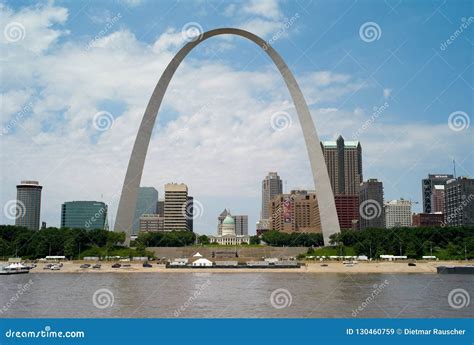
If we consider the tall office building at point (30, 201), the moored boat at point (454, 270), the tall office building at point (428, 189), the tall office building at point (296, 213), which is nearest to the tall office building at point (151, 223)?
the tall office building at point (30, 201)

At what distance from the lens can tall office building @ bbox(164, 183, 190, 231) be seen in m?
143

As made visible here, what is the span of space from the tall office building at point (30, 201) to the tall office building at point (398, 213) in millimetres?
94481

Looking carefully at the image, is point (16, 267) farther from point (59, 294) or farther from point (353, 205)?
point (353, 205)

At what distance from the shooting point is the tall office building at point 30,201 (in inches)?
5098

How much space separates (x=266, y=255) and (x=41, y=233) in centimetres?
2658

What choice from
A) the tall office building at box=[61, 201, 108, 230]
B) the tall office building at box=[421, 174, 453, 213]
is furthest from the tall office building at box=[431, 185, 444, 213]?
the tall office building at box=[61, 201, 108, 230]

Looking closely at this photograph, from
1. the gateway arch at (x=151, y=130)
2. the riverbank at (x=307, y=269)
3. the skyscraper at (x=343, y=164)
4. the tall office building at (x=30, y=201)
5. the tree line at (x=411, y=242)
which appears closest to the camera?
the riverbank at (x=307, y=269)

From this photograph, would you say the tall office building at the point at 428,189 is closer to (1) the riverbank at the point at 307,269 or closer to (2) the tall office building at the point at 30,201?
(2) the tall office building at the point at 30,201

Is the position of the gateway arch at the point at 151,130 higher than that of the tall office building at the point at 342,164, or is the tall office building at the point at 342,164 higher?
the tall office building at the point at 342,164

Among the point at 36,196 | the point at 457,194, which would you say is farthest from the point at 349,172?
the point at 36,196

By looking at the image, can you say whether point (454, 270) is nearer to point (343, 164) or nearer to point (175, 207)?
point (175, 207)

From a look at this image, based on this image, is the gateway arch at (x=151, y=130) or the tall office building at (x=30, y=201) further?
the tall office building at (x=30, y=201)

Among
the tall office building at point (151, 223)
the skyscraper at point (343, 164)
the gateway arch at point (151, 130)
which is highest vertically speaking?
the skyscraper at point (343, 164)

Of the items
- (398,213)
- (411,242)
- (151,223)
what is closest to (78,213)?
(151,223)
